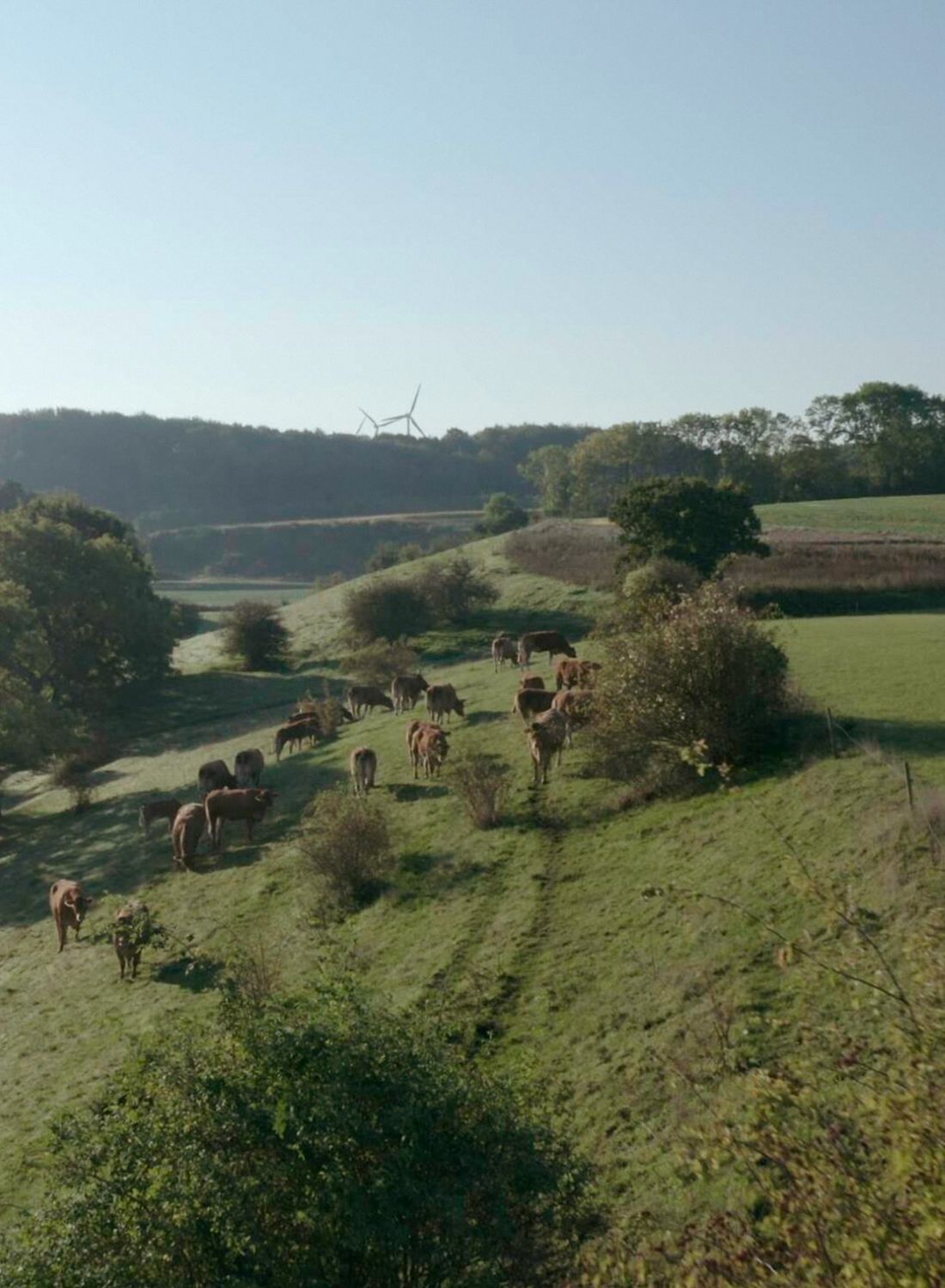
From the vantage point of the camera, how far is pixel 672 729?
82.3 feet

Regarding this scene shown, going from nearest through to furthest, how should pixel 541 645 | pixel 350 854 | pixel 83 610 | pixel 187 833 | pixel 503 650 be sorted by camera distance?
pixel 350 854 < pixel 187 833 < pixel 541 645 < pixel 503 650 < pixel 83 610

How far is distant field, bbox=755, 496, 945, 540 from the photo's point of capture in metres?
80.8

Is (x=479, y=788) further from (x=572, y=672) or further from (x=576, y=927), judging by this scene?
(x=572, y=672)

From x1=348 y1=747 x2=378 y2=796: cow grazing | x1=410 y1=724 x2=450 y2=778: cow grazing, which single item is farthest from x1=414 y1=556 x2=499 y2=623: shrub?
x1=348 y1=747 x2=378 y2=796: cow grazing

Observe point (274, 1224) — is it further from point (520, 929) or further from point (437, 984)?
point (520, 929)

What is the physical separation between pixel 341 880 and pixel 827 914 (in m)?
16.0

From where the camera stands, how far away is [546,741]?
89.1 feet

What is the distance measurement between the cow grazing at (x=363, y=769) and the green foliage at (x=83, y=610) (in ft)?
102

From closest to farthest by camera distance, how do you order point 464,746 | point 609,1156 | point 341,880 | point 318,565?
point 609,1156 → point 341,880 → point 464,746 → point 318,565

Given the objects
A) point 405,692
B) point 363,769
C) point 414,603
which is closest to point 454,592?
point 414,603

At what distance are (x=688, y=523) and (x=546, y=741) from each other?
34.2 metres

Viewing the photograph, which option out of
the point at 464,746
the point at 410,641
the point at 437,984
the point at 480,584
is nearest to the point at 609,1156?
the point at 437,984

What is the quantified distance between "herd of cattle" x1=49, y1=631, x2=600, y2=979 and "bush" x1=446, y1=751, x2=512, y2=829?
130 centimetres

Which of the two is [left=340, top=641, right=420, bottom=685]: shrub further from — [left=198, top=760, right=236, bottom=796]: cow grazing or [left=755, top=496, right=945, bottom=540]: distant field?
[left=755, top=496, right=945, bottom=540]: distant field
